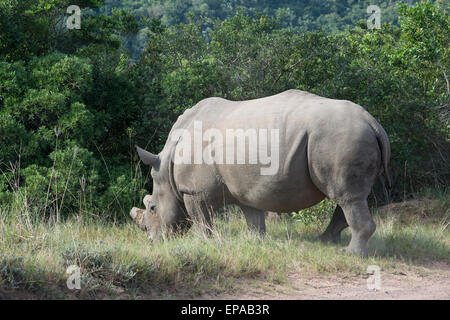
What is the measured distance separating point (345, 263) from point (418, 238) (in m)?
1.93

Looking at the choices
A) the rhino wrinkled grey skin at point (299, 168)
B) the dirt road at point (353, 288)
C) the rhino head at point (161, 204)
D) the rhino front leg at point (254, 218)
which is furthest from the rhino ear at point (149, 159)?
Answer: the dirt road at point (353, 288)

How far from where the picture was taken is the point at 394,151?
11547 millimetres

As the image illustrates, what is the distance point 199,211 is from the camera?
8016mm

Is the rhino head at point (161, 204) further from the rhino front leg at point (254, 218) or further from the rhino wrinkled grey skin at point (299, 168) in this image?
the rhino front leg at point (254, 218)

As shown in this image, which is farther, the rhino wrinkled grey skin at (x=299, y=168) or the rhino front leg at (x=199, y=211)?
the rhino front leg at (x=199, y=211)

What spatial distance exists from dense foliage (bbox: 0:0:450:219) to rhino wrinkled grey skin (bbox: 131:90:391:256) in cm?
251

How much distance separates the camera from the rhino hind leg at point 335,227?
808 centimetres

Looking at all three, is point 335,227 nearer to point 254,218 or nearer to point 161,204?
point 254,218

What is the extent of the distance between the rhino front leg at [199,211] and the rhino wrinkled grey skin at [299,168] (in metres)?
0.01

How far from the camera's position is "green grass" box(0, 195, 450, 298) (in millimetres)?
5543

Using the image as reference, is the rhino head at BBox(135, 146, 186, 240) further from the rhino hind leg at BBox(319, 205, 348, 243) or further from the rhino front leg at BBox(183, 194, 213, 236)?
the rhino hind leg at BBox(319, 205, 348, 243)

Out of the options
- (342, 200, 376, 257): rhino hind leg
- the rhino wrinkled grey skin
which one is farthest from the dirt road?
the rhino wrinkled grey skin

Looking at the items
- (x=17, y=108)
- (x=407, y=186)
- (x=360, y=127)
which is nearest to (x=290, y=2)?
(x=407, y=186)

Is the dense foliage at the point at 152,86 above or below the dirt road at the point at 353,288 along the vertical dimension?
above
